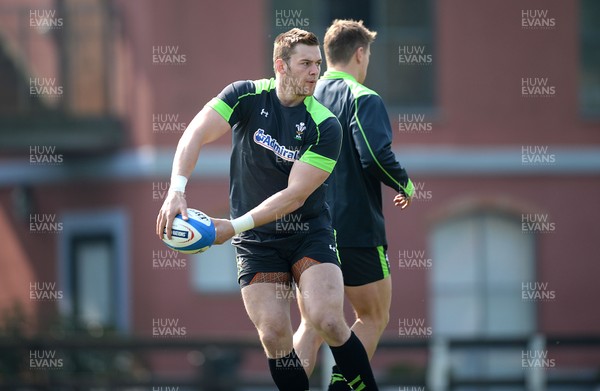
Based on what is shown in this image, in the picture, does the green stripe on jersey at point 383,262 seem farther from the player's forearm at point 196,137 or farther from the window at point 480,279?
the window at point 480,279

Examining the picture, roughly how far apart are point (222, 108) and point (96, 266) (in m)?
12.7

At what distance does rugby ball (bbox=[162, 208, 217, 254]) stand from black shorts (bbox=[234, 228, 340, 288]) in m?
0.57

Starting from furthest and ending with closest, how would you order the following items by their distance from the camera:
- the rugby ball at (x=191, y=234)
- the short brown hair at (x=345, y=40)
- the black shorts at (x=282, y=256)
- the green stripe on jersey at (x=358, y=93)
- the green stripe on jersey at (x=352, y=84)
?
1. the short brown hair at (x=345, y=40)
2. the green stripe on jersey at (x=352, y=84)
3. the green stripe on jersey at (x=358, y=93)
4. the black shorts at (x=282, y=256)
5. the rugby ball at (x=191, y=234)

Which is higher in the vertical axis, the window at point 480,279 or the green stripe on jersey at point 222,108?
the green stripe on jersey at point 222,108

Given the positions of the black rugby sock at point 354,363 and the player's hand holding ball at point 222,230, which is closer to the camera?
the player's hand holding ball at point 222,230

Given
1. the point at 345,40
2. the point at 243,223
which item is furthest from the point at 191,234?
the point at 345,40

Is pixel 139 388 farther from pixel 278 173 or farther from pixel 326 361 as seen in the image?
pixel 278 173

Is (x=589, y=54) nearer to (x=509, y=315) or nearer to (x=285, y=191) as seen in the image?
(x=509, y=315)

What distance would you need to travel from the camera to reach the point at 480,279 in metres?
18.3

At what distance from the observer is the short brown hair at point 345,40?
7664mm

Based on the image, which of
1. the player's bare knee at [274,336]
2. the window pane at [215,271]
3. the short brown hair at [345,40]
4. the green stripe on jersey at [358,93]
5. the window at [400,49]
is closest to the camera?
the player's bare knee at [274,336]

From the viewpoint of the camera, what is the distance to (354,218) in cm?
761

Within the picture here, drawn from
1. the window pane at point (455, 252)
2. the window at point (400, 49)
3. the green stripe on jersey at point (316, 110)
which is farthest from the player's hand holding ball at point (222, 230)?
the window pane at point (455, 252)

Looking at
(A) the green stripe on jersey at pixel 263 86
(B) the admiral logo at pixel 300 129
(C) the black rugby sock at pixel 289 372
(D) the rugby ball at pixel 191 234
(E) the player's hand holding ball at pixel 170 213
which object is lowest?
(C) the black rugby sock at pixel 289 372
